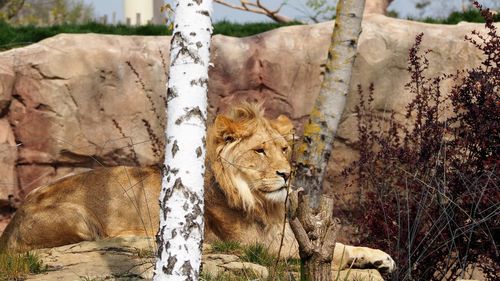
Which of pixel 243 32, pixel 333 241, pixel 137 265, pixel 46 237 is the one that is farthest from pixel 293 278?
pixel 243 32

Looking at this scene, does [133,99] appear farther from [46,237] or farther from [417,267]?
[417,267]

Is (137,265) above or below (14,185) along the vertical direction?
above

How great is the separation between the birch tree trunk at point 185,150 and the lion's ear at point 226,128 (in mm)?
2594

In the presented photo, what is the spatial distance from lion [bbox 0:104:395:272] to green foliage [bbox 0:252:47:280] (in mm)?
1015

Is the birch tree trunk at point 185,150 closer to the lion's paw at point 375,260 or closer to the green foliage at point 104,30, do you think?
the lion's paw at point 375,260

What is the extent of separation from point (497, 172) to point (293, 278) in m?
1.79

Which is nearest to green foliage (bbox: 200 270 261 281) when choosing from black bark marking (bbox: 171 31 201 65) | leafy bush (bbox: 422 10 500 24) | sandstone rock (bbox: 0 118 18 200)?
black bark marking (bbox: 171 31 201 65)

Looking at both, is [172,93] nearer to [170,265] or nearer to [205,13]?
[205,13]

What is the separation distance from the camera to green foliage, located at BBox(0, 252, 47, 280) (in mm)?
5398

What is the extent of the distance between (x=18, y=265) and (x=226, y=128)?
2068mm

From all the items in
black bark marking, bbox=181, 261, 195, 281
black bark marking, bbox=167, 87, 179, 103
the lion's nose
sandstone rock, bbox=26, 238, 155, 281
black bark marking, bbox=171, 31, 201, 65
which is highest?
black bark marking, bbox=171, 31, 201, 65

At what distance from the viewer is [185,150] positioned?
4.06m

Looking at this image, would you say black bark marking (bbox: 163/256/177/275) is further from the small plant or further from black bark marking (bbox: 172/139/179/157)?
the small plant

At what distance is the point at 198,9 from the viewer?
4199 mm
